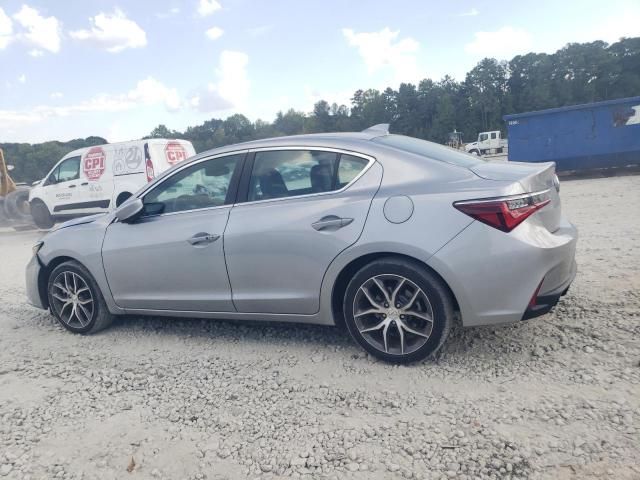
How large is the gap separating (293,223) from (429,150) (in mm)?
1109

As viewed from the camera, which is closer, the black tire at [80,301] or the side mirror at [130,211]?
the side mirror at [130,211]

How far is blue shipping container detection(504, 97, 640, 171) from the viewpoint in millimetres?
14555

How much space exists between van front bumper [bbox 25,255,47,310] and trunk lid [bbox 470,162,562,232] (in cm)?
388

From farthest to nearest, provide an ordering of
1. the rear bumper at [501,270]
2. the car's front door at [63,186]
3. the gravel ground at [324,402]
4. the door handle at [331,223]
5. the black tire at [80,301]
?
the car's front door at [63,186] < the black tire at [80,301] < the door handle at [331,223] < the rear bumper at [501,270] < the gravel ground at [324,402]

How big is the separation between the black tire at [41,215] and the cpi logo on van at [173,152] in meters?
3.92

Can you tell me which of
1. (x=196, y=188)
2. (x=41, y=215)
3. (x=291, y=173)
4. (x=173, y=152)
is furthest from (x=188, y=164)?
(x=41, y=215)

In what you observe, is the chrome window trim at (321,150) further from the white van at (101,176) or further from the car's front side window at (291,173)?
the white van at (101,176)

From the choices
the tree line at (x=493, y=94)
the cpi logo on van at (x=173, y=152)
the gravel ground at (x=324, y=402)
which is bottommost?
the gravel ground at (x=324, y=402)

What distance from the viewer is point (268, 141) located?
3.77 metres

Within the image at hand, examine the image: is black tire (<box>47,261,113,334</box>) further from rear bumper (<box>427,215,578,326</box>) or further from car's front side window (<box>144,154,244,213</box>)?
rear bumper (<box>427,215,578,326</box>)

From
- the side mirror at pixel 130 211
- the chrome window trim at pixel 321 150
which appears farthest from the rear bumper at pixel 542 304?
the side mirror at pixel 130 211

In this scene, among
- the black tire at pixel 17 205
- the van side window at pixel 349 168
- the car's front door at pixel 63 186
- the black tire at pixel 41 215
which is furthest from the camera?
the black tire at pixel 17 205

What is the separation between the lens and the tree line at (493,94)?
68.9 meters

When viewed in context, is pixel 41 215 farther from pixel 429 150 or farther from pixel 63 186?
pixel 429 150
